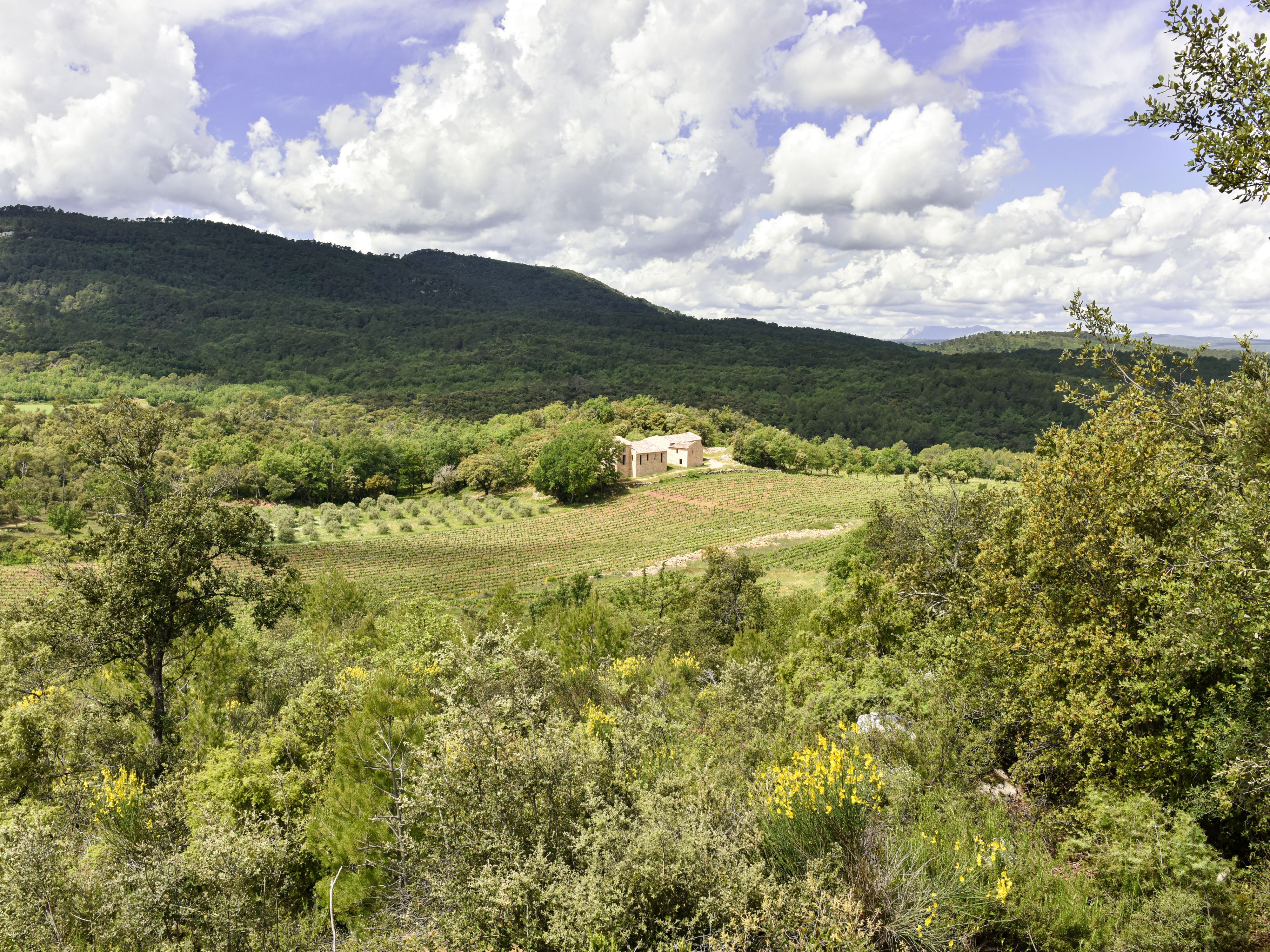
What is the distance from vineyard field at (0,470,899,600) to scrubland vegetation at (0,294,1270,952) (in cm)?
2796

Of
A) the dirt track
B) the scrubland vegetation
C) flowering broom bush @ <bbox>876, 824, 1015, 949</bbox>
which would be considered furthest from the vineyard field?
flowering broom bush @ <bbox>876, 824, 1015, 949</bbox>

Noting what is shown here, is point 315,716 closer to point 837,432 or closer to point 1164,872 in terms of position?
point 1164,872

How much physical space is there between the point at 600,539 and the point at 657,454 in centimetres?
2882

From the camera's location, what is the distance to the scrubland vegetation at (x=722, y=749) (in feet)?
17.8

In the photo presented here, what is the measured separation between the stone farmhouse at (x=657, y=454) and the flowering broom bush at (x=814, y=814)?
79.1 m

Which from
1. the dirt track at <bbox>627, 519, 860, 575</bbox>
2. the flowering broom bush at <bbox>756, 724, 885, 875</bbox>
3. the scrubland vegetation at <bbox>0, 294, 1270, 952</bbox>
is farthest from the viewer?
the dirt track at <bbox>627, 519, 860, 575</bbox>

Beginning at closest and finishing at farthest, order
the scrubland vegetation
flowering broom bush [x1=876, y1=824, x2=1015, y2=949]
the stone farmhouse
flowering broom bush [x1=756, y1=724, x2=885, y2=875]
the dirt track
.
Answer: flowering broom bush [x1=876, y1=824, x2=1015, y2=949] → the scrubland vegetation → flowering broom bush [x1=756, y1=724, x2=885, y2=875] → the dirt track → the stone farmhouse

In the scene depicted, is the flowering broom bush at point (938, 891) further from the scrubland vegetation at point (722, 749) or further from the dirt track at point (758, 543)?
the dirt track at point (758, 543)

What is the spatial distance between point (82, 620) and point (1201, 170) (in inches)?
701

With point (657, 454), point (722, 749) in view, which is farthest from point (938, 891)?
point (657, 454)

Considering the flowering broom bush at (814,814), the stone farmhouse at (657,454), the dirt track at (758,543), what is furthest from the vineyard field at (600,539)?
the flowering broom bush at (814,814)

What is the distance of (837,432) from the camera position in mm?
138125

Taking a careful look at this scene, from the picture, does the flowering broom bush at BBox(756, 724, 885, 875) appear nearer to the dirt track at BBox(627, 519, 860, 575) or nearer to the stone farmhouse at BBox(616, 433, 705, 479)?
the dirt track at BBox(627, 519, 860, 575)

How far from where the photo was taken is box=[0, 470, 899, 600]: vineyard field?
5041cm
